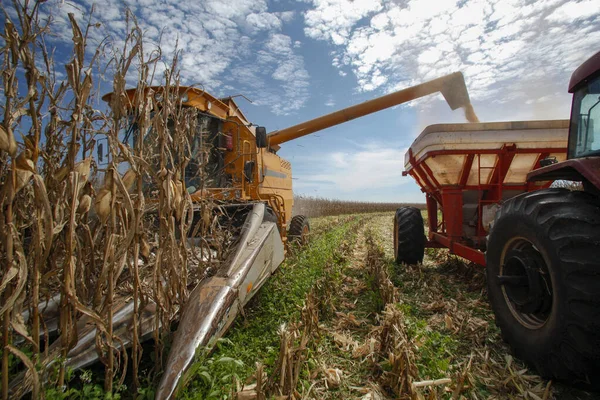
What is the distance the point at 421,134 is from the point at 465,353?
2673mm

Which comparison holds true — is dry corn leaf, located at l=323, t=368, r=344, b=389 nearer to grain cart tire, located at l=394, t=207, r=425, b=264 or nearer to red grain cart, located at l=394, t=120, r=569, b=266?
red grain cart, located at l=394, t=120, r=569, b=266

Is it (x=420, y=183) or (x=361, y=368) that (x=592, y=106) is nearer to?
(x=361, y=368)

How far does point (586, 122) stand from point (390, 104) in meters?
4.59

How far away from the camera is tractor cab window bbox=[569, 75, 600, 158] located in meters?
2.33

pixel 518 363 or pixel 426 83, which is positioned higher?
pixel 426 83

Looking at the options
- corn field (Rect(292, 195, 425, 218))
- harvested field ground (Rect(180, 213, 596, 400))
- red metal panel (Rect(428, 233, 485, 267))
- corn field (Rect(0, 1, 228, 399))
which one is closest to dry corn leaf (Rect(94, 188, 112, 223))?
corn field (Rect(0, 1, 228, 399))

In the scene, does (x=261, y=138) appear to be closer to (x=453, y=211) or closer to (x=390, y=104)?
(x=453, y=211)

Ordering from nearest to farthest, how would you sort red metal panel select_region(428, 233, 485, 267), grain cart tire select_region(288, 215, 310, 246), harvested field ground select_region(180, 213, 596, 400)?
harvested field ground select_region(180, 213, 596, 400)
red metal panel select_region(428, 233, 485, 267)
grain cart tire select_region(288, 215, 310, 246)

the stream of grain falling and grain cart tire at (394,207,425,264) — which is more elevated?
the stream of grain falling

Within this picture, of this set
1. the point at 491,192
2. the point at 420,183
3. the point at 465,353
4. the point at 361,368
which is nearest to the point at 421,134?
the point at 491,192

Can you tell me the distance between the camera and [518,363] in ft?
7.29

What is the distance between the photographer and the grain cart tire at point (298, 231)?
646cm

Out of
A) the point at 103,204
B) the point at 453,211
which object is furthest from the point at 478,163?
the point at 103,204

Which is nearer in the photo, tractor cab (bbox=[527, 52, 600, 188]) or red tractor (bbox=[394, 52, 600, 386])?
red tractor (bbox=[394, 52, 600, 386])
